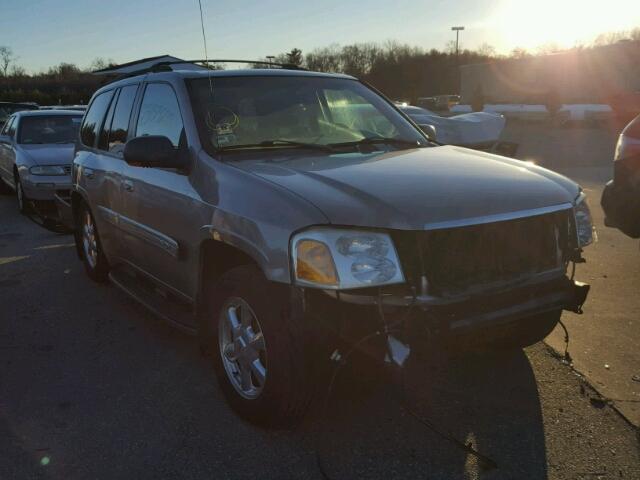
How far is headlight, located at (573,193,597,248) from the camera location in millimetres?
3223

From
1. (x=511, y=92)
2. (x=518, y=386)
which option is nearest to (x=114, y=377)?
(x=518, y=386)

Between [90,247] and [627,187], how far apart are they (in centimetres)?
486

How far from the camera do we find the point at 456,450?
2922mm

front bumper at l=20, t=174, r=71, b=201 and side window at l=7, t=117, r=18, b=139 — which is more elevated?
side window at l=7, t=117, r=18, b=139

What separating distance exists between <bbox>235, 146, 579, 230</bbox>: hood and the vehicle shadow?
26.4 inches

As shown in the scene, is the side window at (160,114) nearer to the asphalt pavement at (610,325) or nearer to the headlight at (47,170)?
the asphalt pavement at (610,325)

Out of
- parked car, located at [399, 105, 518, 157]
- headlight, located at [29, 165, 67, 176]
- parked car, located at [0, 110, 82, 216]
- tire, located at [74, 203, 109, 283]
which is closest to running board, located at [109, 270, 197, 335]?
tire, located at [74, 203, 109, 283]

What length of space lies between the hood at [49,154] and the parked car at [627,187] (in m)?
7.75

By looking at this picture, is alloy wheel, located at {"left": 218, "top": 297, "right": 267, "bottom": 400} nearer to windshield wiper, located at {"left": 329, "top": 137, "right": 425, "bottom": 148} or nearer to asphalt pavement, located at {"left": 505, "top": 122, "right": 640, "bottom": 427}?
windshield wiper, located at {"left": 329, "top": 137, "right": 425, "bottom": 148}

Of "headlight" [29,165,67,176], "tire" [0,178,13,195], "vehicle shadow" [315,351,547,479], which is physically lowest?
"vehicle shadow" [315,351,547,479]

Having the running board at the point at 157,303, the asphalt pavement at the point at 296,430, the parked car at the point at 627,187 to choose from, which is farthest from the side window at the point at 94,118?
the parked car at the point at 627,187

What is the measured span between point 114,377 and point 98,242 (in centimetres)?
197

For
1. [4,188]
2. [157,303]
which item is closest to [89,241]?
[157,303]

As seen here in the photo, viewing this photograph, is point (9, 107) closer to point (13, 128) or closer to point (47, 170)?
point (13, 128)
